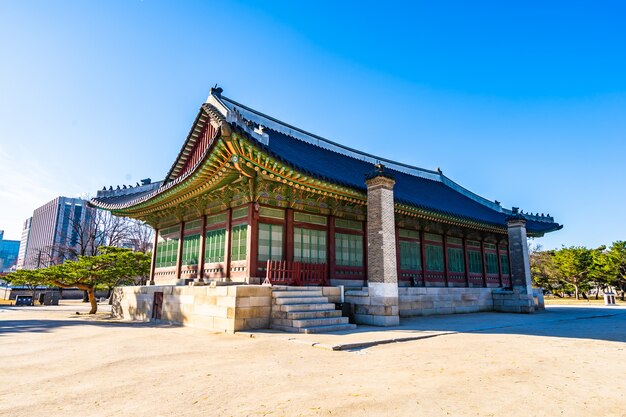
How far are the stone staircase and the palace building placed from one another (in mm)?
1325

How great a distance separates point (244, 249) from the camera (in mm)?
14508

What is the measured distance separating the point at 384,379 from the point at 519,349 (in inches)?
185

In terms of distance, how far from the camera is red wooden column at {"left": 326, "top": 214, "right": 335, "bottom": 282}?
16.1m

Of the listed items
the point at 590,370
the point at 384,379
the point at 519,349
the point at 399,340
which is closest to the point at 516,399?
the point at 384,379

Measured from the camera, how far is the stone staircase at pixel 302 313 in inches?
424

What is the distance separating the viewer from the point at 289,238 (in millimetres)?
15047

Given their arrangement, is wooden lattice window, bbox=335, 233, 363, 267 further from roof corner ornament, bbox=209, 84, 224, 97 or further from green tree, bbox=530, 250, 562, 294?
green tree, bbox=530, 250, 562, 294

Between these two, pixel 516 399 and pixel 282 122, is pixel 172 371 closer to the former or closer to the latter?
pixel 516 399

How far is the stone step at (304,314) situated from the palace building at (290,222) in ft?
5.97

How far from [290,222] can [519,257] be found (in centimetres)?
1475

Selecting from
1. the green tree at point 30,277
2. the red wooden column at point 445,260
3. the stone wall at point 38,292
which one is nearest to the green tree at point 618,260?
the red wooden column at point 445,260

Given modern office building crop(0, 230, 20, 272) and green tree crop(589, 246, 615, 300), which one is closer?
green tree crop(589, 246, 615, 300)

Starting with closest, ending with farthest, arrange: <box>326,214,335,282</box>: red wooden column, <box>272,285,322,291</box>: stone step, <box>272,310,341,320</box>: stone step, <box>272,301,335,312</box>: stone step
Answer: <box>272,310,341,320</box>: stone step < <box>272,301,335,312</box>: stone step < <box>272,285,322,291</box>: stone step < <box>326,214,335,282</box>: red wooden column

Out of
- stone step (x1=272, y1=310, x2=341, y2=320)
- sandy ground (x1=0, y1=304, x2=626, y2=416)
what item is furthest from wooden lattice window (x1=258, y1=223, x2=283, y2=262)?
sandy ground (x1=0, y1=304, x2=626, y2=416)
